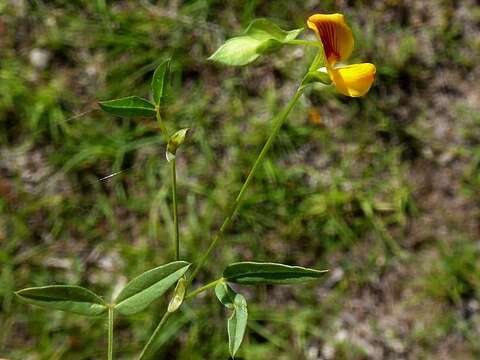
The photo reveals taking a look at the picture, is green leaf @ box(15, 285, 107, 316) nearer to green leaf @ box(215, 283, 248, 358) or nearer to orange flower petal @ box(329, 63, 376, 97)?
green leaf @ box(215, 283, 248, 358)

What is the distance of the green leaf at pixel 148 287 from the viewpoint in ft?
3.11

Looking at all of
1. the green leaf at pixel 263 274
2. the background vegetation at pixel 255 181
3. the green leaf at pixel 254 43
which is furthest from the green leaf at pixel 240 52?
the background vegetation at pixel 255 181

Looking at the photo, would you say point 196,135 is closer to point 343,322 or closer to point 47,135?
point 47,135

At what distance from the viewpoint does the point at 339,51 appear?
0.86 m

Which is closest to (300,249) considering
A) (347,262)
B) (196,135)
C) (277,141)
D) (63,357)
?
(347,262)

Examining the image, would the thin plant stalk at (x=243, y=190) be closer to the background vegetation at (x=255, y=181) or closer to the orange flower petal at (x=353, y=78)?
the orange flower petal at (x=353, y=78)

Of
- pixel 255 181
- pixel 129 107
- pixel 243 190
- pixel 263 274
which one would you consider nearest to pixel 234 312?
pixel 263 274

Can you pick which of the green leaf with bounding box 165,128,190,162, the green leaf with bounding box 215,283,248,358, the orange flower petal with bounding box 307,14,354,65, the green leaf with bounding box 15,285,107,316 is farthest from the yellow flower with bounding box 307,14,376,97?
the green leaf with bounding box 15,285,107,316

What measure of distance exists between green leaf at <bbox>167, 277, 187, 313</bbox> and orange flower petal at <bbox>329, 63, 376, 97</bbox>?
34 cm

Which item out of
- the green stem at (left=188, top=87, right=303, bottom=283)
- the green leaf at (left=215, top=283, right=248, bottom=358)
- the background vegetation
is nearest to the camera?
the green stem at (left=188, top=87, right=303, bottom=283)

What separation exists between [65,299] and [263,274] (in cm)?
28

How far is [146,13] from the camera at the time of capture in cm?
192

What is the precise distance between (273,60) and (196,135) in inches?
12.5

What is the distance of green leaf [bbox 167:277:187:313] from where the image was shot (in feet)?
2.97
